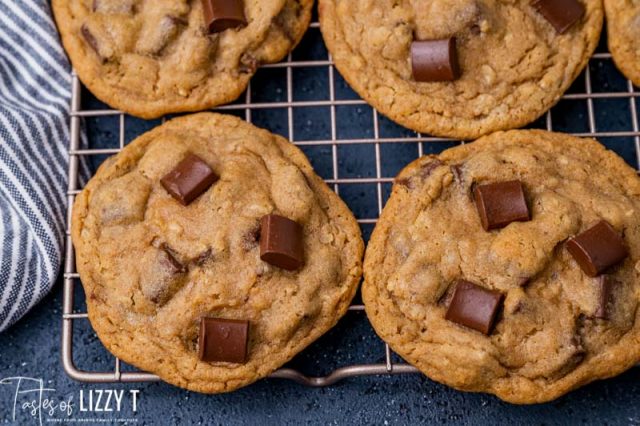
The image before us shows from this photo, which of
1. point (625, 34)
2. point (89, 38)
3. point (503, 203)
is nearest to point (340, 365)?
point (503, 203)

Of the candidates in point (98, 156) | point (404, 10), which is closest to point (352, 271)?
point (404, 10)

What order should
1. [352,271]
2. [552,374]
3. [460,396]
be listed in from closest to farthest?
[552,374] → [352,271] → [460,396]

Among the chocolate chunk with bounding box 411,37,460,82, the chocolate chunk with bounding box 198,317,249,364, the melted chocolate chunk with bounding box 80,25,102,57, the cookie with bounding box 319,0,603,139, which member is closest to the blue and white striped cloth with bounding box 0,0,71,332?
the melted chocolate chunk with bounding box 80,25,102,57

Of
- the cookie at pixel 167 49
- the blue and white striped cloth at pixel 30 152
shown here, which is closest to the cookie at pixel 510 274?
the cookie at pixel 167 49

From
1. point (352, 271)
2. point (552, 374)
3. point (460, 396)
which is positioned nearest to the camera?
point (552, 374)

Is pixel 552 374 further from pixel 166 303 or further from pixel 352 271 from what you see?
pixel 166 303

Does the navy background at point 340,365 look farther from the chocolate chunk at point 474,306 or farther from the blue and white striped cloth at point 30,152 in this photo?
the chocolate chunk at point 474,306
